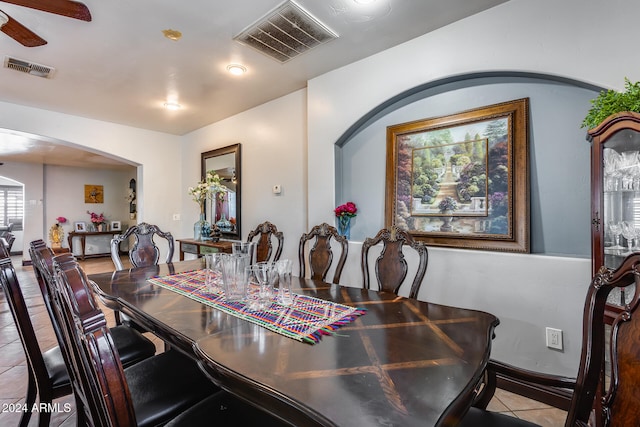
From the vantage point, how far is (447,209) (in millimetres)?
2502

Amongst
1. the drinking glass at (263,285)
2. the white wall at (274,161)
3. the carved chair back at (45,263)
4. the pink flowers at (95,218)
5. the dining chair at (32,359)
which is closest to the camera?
the carved chair back at (45,263)

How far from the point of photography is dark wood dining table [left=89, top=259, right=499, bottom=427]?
729mm

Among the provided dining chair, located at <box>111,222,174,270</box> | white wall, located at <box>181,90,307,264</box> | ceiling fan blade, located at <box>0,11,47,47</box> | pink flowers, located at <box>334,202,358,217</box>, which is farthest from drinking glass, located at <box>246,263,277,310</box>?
ceiling fan blade, located at <box>0,11,47,47</box>

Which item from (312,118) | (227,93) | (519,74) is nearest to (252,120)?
(227,93)

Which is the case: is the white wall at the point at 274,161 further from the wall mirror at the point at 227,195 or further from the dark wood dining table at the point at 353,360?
the dark wood dining table at the point at 353,360

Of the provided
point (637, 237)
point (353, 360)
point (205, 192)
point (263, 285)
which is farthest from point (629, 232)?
point (205, 192)

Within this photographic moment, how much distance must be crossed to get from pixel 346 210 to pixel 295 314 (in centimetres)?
172

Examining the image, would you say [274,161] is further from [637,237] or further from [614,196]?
[637,237]

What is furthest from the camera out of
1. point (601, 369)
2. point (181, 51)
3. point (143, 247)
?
point (143, 247)

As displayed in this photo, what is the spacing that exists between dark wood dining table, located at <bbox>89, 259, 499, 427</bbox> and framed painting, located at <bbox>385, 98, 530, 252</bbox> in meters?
1.08

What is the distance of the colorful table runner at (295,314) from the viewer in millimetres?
1191

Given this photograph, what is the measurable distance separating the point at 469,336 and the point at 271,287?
0.89m

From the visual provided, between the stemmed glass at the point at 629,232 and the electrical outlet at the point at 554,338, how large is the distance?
2.22 ft

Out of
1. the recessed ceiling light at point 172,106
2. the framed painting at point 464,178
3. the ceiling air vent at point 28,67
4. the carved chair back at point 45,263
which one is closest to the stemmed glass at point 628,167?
the framed painting at point 464,178
